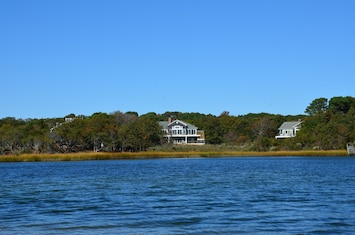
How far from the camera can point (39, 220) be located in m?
21.7

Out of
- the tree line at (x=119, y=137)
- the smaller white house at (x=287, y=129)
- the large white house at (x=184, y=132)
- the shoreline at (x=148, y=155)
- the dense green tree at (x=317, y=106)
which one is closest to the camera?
the shoreline at (x=148, y=155)

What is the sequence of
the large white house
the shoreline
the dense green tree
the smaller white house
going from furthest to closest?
the dense green tree → the smaller white house → the large white house → the shoreline

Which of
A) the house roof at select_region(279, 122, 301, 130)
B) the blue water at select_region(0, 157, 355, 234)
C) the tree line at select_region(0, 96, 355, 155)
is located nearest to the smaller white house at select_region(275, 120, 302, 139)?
the house roof at select_region(279, 122, 301, 130)

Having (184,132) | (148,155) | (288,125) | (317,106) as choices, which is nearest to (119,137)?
(148,155)

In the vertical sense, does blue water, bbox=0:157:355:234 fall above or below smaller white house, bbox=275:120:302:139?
below

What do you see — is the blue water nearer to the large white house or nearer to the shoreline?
the shoreline

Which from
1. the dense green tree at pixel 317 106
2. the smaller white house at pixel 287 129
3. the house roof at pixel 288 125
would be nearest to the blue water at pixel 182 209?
the smaller white house at pixel 287 129

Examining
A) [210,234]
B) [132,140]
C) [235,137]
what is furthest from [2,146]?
[210,234]

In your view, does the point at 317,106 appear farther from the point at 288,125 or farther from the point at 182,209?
the point at 182,209

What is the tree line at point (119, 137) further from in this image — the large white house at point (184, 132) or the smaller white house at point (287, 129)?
the smaller white house at point (287, 129)

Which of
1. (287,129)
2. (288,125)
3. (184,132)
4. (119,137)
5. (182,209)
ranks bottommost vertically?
(182,209)

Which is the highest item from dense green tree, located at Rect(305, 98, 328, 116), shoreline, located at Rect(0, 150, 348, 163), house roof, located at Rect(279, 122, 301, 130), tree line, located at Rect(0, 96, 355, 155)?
dense green tree, located at Rect(305, 98, 328, 116)

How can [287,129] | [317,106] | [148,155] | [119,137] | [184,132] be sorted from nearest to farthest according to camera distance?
[148,155], [119,137], [184,132], [287,129], [317,106]

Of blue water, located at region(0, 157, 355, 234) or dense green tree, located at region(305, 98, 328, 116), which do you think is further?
dense green tree, located at region(305, 98, 328, 116)
